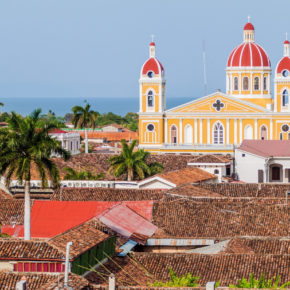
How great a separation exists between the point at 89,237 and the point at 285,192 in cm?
2047

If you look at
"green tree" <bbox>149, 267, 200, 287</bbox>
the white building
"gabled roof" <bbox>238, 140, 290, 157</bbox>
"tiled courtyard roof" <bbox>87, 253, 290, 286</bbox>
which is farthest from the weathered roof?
the white building

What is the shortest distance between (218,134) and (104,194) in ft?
122

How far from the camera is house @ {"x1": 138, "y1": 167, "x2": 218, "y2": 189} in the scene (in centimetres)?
4769

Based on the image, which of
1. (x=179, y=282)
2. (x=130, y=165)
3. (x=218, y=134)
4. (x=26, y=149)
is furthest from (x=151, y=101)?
(x=179, y=282)

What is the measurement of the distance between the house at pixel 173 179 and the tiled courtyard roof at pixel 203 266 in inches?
775

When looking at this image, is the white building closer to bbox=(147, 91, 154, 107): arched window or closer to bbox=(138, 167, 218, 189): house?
bbox=(147, 91, 154, 107): arched window

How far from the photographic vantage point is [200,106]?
79000mm

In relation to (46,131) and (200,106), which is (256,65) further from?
(46,131)

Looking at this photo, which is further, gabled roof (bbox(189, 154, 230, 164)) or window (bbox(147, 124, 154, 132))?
window (bbox(147, 124, 154, 132))

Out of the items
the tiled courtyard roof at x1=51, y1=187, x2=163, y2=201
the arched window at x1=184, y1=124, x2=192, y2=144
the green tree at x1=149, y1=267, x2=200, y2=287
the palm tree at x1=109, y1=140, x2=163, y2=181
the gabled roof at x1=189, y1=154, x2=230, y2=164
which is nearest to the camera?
the green tree at x1=149, y1=267, x2=200, y2=287

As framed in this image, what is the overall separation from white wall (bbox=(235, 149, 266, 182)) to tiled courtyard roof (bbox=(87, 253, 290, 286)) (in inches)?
1405

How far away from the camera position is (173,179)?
48969 millimetres

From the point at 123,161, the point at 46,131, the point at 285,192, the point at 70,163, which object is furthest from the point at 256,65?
the point at 46,131

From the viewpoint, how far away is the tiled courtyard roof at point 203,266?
2581cm
